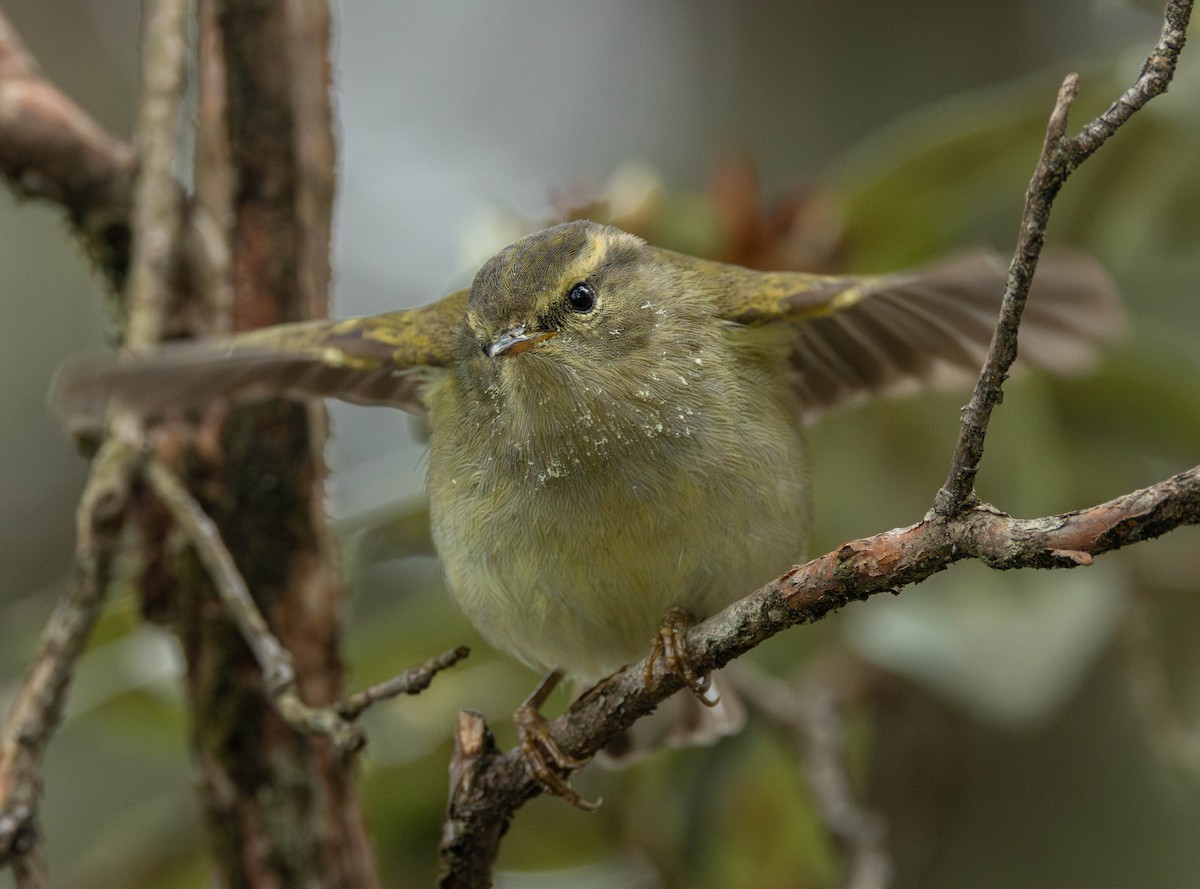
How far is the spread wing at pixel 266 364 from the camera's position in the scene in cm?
262

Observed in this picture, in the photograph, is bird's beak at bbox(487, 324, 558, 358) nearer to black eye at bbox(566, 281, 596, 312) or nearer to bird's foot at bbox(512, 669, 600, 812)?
black eye at bbox(566, 281, 596, 312)

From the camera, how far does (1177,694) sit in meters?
3.46

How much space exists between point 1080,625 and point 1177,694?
27.4 inches

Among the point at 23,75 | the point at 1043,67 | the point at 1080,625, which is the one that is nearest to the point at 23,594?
the point at 23,75

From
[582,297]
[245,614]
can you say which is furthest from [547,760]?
[582,297]

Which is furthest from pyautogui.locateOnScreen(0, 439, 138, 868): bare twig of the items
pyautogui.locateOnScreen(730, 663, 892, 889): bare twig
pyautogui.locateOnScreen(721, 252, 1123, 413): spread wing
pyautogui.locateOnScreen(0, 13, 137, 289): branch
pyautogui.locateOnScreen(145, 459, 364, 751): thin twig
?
pyautogui.locateOnScreen(730, 663, 892, 889): bare twig

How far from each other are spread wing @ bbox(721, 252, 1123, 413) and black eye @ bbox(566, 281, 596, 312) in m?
0.27

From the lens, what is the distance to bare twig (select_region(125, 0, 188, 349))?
2.81 metres

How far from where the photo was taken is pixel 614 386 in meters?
2.45

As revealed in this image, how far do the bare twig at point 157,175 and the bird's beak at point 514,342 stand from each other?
2.73ft

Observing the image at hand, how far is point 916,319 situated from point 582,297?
733mm

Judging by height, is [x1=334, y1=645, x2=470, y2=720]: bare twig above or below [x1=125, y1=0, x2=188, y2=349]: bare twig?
below

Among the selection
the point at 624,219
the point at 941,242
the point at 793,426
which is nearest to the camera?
the point at 793,426

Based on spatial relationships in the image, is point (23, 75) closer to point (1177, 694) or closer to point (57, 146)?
point (57, 146)
